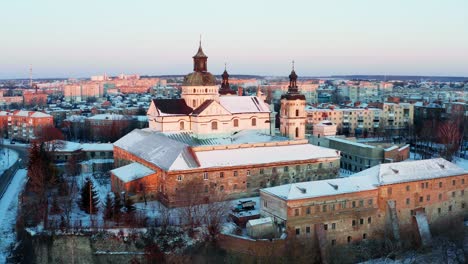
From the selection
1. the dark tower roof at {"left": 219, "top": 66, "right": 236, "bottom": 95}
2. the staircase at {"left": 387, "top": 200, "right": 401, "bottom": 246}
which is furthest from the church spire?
the staircase at {"left": 387, "top": 200, "right": 401, "bottom": 246}

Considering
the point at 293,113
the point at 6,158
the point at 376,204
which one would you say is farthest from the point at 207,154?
the point at 6,158

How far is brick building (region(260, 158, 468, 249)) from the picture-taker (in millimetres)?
27312

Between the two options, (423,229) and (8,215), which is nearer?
(423,229)

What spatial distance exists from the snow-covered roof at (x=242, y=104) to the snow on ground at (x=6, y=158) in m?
21.4

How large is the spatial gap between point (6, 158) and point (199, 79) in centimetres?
2518

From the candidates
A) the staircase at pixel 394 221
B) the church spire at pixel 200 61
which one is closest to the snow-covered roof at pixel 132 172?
the church spire at pixel 200 61

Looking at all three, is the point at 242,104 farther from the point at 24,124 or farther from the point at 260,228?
the point at 24,124

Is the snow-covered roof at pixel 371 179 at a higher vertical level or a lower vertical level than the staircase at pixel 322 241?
higher

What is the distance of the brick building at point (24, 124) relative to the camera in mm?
70438

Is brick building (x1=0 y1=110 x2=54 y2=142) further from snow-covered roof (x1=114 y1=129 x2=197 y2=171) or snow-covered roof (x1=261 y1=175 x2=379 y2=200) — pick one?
snow-covered roof (x1=261 y1=175 x2=379 y2=200)

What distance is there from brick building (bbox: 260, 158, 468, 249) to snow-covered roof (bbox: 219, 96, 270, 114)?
14957 mm

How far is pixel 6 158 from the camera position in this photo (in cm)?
5478

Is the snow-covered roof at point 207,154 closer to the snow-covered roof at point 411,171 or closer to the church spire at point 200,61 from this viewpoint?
the snow-covered roof at point 411,171

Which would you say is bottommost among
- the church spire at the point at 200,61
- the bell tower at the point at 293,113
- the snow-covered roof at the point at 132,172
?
the snow-covered roof at the point at 132,172
